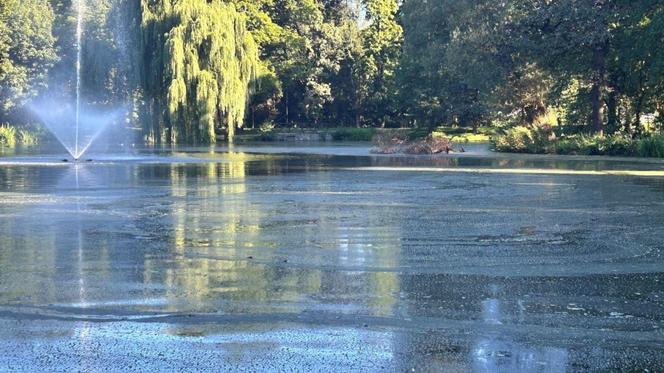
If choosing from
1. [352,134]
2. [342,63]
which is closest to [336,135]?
[352,134]

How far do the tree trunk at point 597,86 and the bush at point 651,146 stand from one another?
5256mm

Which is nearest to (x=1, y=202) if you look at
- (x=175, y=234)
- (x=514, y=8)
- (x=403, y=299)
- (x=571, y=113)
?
(x=175, y=234)

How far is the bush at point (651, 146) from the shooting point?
33562mm

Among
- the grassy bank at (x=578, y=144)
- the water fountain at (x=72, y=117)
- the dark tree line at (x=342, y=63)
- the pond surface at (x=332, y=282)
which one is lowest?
the pond surface at (x=332, y=282)

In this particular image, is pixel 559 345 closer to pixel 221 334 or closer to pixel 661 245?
pixel 221 334

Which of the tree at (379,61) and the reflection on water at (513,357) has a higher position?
the tree at (379,61)

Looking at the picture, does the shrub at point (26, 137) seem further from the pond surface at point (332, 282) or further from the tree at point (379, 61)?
the pond surface at point (332, 282)

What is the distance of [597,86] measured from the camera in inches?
1593

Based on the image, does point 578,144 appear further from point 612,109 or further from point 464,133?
point 464,133

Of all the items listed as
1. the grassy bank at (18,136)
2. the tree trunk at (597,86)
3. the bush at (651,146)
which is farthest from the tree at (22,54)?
the bush at (651,146)

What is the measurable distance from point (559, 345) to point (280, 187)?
50.4 feet

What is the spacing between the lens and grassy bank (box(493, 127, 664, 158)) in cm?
3438

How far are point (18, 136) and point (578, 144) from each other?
43544mm

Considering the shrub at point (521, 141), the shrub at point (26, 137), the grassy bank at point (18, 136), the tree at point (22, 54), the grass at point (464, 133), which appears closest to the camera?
the shrub at point (521, 141)
